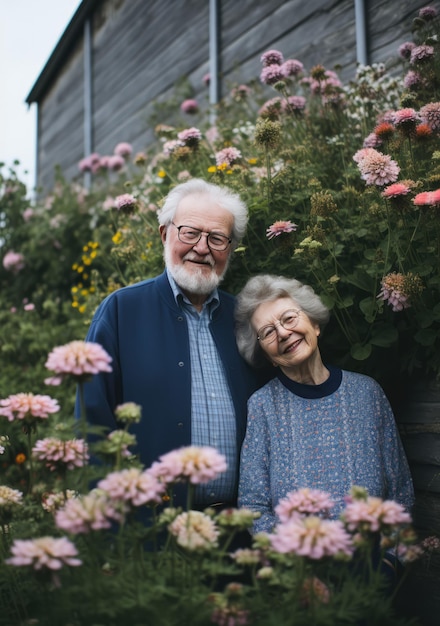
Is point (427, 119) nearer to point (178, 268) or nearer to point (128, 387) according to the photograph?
point (178, 268)

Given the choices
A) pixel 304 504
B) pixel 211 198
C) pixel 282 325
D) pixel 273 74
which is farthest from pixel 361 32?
pixel 304 504

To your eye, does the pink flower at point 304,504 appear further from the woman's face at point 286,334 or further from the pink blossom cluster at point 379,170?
the pink blossom cluster at point 379,170

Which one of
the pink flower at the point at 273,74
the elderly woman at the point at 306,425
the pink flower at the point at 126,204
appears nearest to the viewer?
the elderly woman at the point at 306,425

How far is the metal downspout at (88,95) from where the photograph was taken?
8719mm

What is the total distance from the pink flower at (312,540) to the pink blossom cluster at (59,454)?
45cm

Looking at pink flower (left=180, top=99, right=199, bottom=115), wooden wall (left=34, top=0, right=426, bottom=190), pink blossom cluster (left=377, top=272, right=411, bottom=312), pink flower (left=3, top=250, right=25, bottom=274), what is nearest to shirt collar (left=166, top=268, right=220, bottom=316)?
pink blossom cluster (left=377, top=272, right=411, bottom=312)

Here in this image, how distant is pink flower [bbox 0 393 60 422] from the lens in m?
1.30

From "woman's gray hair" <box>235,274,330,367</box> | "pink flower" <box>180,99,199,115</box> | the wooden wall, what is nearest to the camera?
"woman's gray hair" <box>235,274,330,367</box>

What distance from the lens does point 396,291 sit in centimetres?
221

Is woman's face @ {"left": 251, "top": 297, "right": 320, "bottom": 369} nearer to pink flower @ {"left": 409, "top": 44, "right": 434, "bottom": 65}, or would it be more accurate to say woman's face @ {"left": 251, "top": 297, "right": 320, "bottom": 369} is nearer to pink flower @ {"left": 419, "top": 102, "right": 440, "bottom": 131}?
pink flower @ {"left": 419, "top": 102, "right": 440, "bottom": 131}

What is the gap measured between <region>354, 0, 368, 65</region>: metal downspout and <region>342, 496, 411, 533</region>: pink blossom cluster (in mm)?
3791

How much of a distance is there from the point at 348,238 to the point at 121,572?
70.0 inches

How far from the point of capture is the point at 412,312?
2.42m

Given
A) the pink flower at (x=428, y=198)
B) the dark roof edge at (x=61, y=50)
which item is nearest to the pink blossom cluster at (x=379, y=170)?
the pink flower at (x=428, y=198)
